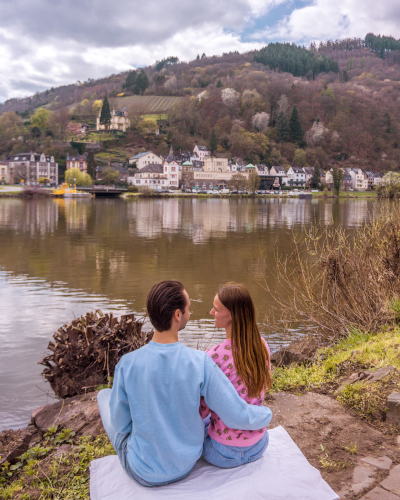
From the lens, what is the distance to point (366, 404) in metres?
3.99

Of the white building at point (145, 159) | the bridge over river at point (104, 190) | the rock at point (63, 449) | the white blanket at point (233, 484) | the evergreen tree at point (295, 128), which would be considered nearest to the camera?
the white blanket at point (233, 484)

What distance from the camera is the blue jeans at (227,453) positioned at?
2.79 m

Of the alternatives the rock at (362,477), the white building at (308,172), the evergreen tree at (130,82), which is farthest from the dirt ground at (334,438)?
the evergreen tree at (130,82)

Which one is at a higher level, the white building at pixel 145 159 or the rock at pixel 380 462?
the white building at pixel 145 159

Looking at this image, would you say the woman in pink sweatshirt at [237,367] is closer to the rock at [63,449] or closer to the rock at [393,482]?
the rock at [393,482]

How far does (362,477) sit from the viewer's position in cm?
295

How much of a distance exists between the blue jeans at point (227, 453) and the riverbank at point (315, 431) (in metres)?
0.58

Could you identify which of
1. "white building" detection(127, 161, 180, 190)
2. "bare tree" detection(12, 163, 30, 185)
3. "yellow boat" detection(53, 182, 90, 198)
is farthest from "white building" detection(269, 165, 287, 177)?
"bare tree" detection(12, 163, 30, 185)

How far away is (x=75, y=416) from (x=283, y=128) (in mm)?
153921

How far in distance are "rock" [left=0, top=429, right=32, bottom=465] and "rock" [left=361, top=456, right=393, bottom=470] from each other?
280 centimetres

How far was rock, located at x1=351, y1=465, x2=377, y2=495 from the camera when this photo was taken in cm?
283

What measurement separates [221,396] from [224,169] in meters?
124

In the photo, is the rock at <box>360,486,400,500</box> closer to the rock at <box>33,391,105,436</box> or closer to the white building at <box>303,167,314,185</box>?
the rock at <box>33,391,105,436</box>

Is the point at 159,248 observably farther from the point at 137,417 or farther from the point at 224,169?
the point at 224,169
